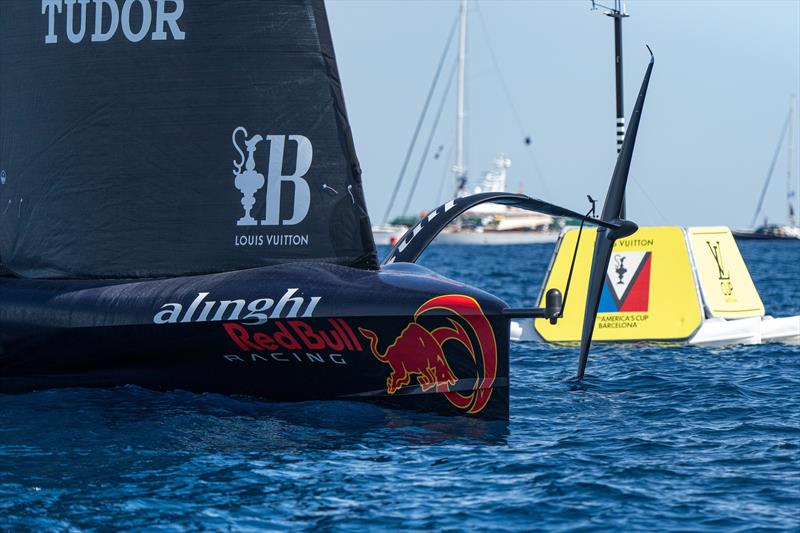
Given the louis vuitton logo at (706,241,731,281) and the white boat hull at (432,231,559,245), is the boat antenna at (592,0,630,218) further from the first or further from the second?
the white boat hull at (432,231,559,245)

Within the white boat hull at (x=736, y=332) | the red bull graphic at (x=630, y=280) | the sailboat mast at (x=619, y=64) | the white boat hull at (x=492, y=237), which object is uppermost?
the sailboat mast at (x=619, y=64)

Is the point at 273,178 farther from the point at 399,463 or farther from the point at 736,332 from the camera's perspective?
the point at 736,332

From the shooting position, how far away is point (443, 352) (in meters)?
6.92

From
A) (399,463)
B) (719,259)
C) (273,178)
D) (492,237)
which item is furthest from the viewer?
(492,237)

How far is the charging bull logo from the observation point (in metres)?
6.88

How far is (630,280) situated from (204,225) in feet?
16.8

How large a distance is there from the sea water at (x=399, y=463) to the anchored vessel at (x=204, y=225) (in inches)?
9.6

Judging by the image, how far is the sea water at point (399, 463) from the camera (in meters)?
5.18

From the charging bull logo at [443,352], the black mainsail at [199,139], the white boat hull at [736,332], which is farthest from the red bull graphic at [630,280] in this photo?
the charging bull logo at [443,352]

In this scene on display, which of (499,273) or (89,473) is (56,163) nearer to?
(89,473)

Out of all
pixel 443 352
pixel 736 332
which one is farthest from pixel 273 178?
pixel 736 332

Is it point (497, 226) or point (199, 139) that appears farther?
point (497, 226)

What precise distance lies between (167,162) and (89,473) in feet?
8.83

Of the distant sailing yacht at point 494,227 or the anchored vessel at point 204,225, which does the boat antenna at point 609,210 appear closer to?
the anchored vessel at point 204,225
